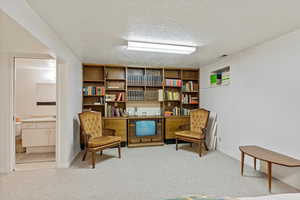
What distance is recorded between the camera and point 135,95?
4.53 m

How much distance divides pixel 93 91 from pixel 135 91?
1.13m

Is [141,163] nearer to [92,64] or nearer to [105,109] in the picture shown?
[105,109]

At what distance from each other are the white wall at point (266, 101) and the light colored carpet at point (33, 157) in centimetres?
390

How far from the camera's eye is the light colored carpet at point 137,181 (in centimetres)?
211

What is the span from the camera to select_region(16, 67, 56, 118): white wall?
4910mm

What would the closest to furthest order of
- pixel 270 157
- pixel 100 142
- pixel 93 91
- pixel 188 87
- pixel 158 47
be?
pixel 270 157
pixel 158 47
pixel 100 142
pixel 93 91
pixel 188 87

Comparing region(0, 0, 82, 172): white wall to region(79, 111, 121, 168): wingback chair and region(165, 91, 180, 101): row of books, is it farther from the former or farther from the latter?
region(165, 91, 180, 101): row of books

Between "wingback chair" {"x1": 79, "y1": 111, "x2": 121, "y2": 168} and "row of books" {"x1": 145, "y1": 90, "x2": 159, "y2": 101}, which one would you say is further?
"row of books" {"x1": 145, "y1": 90, "x2": 159, "y2": 101}

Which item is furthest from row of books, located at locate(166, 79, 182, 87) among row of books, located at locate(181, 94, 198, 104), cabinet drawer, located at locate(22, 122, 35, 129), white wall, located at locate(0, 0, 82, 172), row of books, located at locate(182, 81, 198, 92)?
cabinet drawer, located at locate(22, 122, 35, 129)

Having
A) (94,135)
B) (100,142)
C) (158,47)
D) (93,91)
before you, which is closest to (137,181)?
(100,142)

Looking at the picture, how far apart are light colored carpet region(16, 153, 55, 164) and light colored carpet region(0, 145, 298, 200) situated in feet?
1.78

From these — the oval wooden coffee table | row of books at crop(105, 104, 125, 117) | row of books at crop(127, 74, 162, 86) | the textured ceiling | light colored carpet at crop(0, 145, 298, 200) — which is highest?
the textured ceiling

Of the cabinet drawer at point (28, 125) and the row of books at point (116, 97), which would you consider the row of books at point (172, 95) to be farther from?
the cabinet drawer at point (28, 125)

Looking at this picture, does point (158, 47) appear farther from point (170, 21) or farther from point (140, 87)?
point (140, 87)
